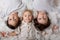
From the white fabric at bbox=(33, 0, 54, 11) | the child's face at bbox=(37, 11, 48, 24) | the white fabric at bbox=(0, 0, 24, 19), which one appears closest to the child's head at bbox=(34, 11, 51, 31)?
the child's face at bbox=(37, 11, 48, 24)

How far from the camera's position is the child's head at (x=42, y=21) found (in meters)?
1.38

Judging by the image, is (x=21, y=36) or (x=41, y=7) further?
(x=41, y=7)

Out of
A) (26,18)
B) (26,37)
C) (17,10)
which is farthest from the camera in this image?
(17,10)

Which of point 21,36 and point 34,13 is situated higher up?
point 34,13

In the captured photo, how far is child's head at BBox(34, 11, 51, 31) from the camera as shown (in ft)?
4.54

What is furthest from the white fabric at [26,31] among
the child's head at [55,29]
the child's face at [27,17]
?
the child's head at [55,29]

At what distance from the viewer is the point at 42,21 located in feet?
4.60

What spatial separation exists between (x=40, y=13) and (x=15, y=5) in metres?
0.29

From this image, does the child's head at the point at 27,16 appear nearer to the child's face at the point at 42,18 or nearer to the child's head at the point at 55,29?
the child's face at the point at 42,18

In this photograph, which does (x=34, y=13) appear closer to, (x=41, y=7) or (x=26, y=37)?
(x=41, y=7)

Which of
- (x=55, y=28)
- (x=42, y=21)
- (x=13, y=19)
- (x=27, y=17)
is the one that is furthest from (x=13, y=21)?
(x=55, y=28)

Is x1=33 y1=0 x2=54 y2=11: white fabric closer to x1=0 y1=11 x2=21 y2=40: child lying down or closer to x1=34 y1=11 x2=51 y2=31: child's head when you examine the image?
x1=34 y1=11 x2=51 y2=31: child's head

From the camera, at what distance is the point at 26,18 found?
1.39m

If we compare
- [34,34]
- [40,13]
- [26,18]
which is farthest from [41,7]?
[34,34]
